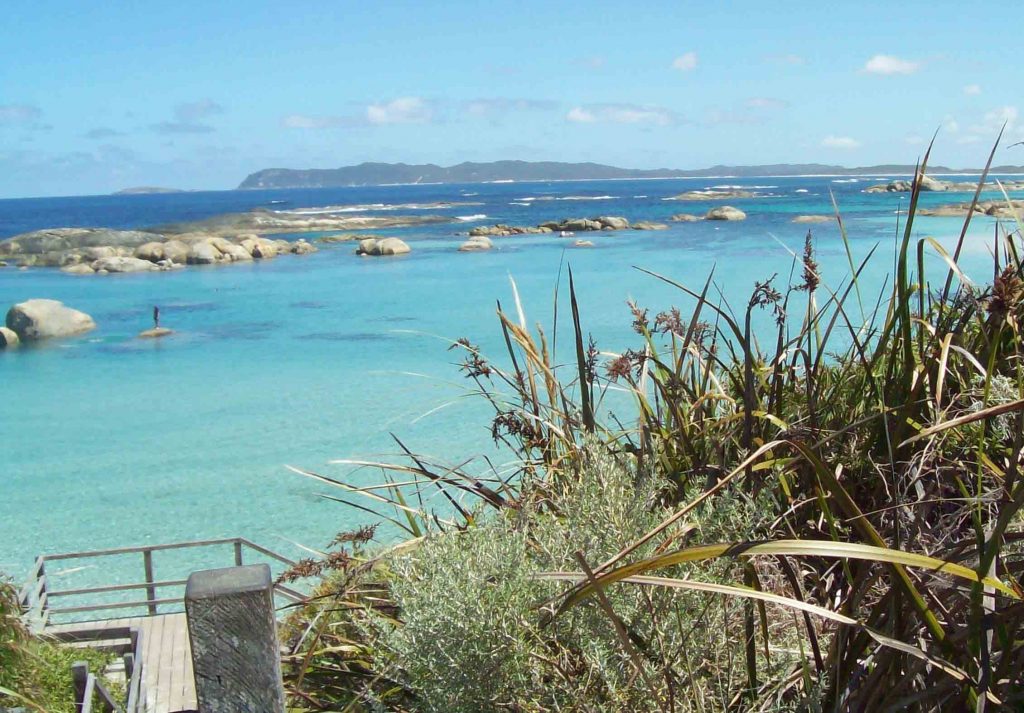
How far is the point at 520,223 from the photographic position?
175 ft

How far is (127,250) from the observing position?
37250 mm

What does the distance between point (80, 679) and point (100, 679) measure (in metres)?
0.92

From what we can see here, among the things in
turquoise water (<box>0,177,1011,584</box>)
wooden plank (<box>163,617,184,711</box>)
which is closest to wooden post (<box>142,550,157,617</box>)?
wooden plank (<box>163,617,184,711</box>)

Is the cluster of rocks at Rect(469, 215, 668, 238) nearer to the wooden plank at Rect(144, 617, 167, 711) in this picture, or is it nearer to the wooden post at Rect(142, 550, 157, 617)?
the wooden post at Rect(142, 550, 157, 617)

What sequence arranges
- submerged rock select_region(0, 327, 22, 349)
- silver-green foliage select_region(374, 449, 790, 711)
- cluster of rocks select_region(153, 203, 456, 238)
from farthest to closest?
cluster of rocks select_region(153, 203, 456, 238) → submerged rock select_region(0, 327, 22, 349) → silver-green foliage select_region(374, 449, 790, 711)

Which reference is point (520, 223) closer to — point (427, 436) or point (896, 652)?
point (427, 436)

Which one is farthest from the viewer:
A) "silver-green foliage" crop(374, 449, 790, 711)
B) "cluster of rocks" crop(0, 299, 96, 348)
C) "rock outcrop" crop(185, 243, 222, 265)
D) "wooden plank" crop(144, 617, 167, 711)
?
"rock outcrop" crop(185, 243, 222, 265)

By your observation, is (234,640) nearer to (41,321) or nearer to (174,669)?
(174,669)

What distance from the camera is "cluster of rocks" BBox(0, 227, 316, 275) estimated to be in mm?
34906

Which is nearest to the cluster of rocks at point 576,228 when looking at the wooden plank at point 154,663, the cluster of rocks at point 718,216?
the cluster of rocks at point 718,216

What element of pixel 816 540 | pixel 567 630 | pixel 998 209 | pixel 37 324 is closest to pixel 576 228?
pixel 37 324

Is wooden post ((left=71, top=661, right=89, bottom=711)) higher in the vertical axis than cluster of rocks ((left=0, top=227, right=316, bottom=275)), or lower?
lower

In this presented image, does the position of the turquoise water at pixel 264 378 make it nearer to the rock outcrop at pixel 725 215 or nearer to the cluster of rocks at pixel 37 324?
the cluster of rocks at pixel 37 324

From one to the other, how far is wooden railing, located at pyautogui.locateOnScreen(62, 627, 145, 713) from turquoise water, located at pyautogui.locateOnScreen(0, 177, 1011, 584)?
1608 mm
